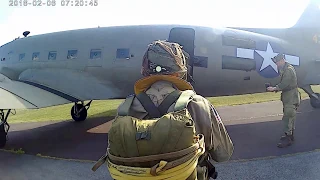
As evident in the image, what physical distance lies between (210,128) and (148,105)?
1.47 feet

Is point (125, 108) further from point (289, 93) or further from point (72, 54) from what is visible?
point (72, 54)

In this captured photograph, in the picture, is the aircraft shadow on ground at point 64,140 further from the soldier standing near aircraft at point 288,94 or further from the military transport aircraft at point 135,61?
the soldier standing near aircraft at point 288,94

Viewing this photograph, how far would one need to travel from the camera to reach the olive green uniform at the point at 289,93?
23.4 ft

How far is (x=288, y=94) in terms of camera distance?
724 cm

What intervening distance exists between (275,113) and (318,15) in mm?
4517

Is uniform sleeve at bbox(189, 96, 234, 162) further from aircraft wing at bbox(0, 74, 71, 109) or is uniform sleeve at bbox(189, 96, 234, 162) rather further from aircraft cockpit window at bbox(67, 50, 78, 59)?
aircraft cockpit window at bbox(67, 50, 78, 59)

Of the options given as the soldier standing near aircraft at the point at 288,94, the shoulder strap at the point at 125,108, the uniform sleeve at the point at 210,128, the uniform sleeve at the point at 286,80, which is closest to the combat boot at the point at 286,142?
the soldier standing near aircraft at the point at 288,94

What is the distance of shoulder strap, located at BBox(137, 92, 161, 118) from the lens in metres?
1.98

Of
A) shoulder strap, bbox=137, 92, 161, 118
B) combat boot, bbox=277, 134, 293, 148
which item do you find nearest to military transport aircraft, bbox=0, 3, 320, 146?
combat boot, bbox=277, 134, 293, 148

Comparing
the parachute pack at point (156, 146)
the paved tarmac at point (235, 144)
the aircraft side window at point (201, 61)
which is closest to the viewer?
the parachute pack at point (156, 146)

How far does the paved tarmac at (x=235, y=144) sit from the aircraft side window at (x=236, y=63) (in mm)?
1822

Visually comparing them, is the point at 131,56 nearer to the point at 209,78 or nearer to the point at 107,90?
the point at 107,90

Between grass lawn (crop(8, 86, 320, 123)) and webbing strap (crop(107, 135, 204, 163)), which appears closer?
Result: webbing strap (crop(107, 135, 204, 163))

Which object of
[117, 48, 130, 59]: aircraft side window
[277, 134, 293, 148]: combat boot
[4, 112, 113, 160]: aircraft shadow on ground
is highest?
[117, 48, 130, 59]: aircraft side window
